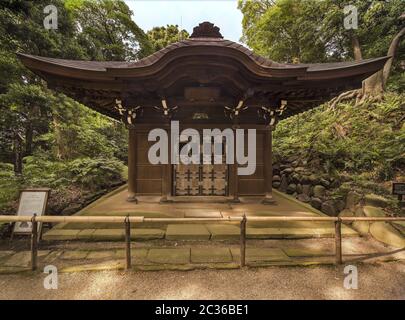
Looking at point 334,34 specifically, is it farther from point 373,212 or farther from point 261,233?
point 261,233

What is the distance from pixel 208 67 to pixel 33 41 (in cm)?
883

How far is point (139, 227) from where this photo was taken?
189 inches

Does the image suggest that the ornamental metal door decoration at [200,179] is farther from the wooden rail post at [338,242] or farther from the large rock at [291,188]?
the large rock at [291,188]

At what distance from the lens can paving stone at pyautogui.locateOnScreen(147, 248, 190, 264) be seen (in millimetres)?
3619

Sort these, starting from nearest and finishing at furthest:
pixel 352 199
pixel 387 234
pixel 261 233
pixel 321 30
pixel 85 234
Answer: pixel 387 234, pixel 85 234, pixel 261 233, pixel 352 199, pixel 321 30

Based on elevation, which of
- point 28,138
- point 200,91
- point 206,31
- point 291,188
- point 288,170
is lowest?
point 291,188

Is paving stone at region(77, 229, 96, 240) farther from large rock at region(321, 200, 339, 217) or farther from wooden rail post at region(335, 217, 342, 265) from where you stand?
large rock at region(321, 200, 339, 217)

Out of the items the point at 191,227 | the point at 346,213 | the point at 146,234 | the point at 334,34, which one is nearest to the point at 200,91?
the point at 191,227

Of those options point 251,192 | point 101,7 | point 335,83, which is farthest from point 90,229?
point 101,7

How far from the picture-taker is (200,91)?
18.3ft

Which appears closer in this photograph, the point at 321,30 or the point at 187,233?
the point at 187,233

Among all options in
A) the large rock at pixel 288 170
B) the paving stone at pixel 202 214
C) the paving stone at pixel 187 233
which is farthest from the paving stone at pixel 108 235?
the large rock at pixel 288 170

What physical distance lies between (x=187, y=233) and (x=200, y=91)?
12.0ft

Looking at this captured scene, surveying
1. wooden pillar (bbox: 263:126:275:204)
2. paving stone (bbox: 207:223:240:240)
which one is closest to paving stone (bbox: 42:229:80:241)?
paving stone (bbox: 207:223:240:240)
